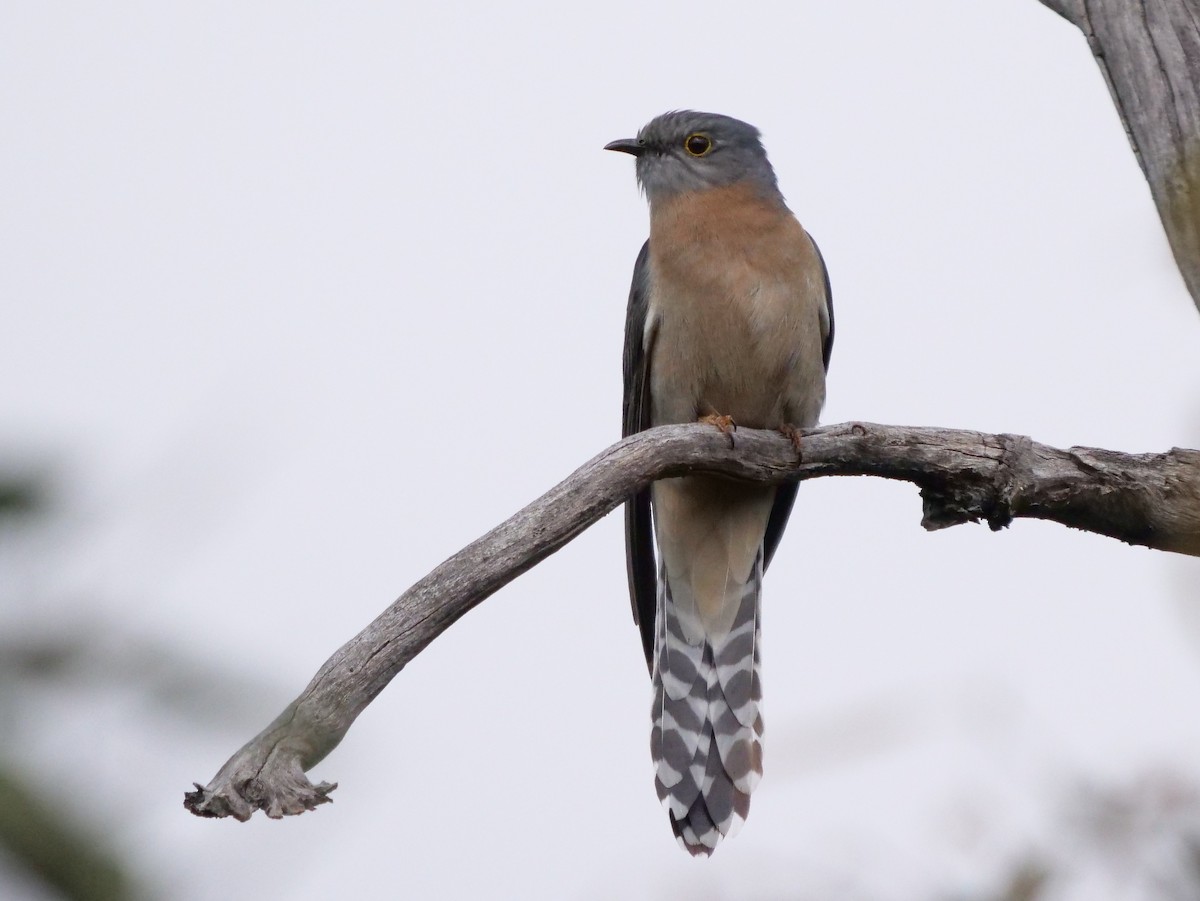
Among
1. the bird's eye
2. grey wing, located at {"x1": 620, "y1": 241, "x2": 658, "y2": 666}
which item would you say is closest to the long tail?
grey wing, located at {"x1": 620, "y1": 241, "x2": 658, "y2": 666}

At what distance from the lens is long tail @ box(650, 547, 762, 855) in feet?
17.4

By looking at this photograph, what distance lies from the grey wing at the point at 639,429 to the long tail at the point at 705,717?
0.11m

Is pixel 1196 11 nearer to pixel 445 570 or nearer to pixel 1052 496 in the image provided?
pixel 1052 496

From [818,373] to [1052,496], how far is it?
1.58 metres

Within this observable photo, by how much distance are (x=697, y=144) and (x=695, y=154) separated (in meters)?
0.07

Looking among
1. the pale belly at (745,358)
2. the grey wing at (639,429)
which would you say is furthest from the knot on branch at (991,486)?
the grey wing at (639,429)

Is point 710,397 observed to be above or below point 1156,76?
below

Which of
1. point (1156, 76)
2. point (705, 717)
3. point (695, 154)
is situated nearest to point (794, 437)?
point (1156, 76)

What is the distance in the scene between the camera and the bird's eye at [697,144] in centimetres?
613

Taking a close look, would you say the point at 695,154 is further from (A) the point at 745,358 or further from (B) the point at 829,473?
(B) the point at 829,473

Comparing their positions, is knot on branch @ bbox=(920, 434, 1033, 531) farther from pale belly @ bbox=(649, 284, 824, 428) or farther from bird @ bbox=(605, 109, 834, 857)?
pale belly @ bbox=(649, 284, 824, 428)

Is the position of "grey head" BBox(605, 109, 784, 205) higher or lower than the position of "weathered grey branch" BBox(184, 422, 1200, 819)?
higher

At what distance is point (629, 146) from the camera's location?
635 centimetres

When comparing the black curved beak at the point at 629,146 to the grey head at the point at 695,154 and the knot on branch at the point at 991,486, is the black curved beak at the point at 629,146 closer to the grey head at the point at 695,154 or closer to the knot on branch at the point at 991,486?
the grey head at the point at 695,154
